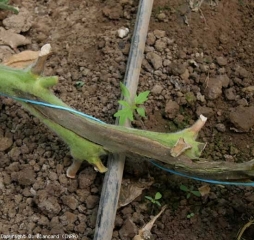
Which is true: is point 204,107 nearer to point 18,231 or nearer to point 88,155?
point 88,155

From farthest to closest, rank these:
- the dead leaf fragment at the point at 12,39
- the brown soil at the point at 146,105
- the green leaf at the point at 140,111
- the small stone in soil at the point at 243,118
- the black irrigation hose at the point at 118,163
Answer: the dead leaf fragment at the point at 12,39 → the small stone in soil at the point at 243,118 → the green leaf at the point at 140,111 → the brown soil at the point at 146,105 → the black irrigation hose at the point at 118,163

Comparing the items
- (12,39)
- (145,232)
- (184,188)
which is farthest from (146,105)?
(12,39)

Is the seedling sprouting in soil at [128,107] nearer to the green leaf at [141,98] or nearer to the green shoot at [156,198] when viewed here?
the green leaf at [141,98]

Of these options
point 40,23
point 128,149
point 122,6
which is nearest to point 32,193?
point 128,149

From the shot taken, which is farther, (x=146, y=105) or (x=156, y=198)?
(x=146, y=105)

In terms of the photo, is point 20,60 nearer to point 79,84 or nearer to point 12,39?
point 12,39

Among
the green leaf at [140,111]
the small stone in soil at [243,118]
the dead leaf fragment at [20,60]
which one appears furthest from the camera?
the dead leaf fragment at [20,60]

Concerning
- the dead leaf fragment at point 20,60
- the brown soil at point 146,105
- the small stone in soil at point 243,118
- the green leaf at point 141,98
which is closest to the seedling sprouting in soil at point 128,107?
the green leaf at point 141,98
